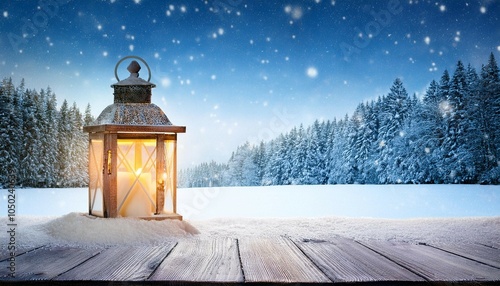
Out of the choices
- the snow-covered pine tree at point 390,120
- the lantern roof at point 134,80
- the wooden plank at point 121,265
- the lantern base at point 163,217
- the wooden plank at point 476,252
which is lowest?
the wooden plank at point 476,252

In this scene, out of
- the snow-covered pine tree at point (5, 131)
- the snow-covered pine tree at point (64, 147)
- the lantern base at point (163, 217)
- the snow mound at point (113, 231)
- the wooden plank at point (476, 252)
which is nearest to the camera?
the wooden plank at point (476, 252)

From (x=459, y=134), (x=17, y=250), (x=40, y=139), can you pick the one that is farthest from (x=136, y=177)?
(x=459, y=134)

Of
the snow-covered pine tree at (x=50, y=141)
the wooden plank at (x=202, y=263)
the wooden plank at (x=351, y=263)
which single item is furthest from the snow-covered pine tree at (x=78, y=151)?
the wooden plank at (x=351, y=263)

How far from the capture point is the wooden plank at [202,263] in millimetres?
1588

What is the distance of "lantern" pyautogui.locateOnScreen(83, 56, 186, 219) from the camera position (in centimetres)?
326

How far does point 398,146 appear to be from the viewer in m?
19.4

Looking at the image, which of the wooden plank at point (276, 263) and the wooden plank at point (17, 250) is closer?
the wooden plank at point (276, 263)

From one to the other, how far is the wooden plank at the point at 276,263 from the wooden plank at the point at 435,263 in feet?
1.40

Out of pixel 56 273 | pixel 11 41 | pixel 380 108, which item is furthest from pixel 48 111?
pixel 380 108

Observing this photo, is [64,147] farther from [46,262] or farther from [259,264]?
[259,264]

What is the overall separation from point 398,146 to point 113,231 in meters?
18.4

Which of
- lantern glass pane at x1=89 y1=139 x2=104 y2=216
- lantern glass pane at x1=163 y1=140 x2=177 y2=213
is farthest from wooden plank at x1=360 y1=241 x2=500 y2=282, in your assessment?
lantern glass pane at x1=89 y1=139 x2=104 y2=216

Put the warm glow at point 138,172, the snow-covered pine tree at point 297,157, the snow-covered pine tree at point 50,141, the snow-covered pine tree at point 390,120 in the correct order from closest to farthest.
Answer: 1. the warm glow at point 138,172
2. the snow-covered pine tree at point 50,141
3. the snow-covered pine tree at point 297,157
4. the snow-covered pine tree at point 390,120

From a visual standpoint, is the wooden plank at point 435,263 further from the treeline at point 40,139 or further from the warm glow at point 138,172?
the treeline at point 40,139
